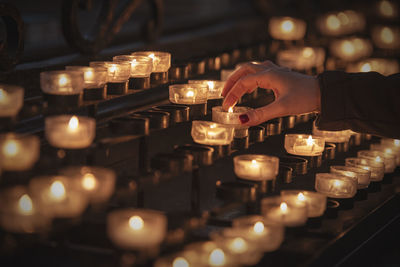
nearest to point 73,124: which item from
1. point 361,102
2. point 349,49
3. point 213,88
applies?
point 213,88

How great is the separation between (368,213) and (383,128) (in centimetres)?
27

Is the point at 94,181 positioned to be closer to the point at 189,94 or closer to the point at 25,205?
the point at 25,205

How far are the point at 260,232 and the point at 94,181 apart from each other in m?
0.44

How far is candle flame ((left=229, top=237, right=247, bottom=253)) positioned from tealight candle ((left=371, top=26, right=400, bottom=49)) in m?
3.67

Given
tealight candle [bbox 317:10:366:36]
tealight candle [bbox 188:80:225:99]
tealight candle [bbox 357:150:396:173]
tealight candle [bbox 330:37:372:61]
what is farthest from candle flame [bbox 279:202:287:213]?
→ tealight candle [bbox 317:10:366:36]

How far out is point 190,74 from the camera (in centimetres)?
248

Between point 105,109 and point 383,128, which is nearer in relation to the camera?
point 383,128

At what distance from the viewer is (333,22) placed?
4664 millimetres

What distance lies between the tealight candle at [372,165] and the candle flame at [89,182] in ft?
3.76

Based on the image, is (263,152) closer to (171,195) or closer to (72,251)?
(171,195)

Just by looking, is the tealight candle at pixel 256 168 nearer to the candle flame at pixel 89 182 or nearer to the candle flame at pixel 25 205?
the candle flame at pixel 89 182

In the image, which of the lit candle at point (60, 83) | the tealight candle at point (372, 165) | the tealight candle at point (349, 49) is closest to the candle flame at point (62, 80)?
the lit candle at point (60, 83)

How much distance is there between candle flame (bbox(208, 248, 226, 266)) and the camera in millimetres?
1513

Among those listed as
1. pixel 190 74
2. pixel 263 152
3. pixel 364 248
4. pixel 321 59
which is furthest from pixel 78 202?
pixel 321 59
